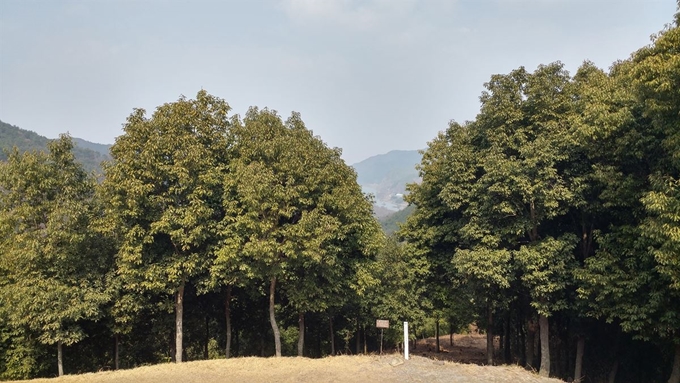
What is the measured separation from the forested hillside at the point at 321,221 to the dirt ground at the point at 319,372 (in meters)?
3.47

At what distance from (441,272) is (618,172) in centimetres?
1134

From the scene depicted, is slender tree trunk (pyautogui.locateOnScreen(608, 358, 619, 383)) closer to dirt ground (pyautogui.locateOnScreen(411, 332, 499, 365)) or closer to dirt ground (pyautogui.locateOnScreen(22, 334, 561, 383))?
dirt ground (pyautogui.locateOnScreen(22, 334, 561, 383))

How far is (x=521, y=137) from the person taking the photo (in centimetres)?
1850

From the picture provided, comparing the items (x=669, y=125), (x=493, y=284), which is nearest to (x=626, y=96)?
(x=669, y=125)

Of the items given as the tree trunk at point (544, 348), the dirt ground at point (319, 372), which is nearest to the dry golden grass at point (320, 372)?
the dirt ground at point (319, 372)

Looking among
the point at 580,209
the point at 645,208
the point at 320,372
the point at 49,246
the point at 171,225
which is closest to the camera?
the point at 320,372

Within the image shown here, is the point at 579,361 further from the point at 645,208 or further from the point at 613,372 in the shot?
the point at 645,208

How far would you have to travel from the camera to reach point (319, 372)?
560 inches

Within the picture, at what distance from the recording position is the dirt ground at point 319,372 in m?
13.6

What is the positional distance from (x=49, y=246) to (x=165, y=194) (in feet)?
15.9

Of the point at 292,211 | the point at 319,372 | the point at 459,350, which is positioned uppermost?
the point at 292,211

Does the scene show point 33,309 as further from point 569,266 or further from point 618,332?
point 618,332

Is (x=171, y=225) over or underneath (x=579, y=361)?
over

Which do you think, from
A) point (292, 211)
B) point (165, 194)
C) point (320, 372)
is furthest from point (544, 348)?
point (165, 194)
